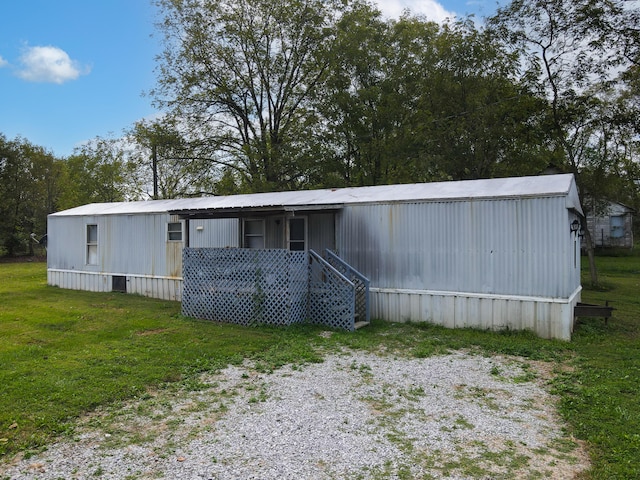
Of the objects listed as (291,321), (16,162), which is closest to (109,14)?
(291,321)

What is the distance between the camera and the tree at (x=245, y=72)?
70.6ft

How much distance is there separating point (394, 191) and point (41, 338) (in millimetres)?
7217

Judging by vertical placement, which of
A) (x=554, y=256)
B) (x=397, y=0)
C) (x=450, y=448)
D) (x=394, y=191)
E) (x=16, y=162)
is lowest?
(x=450, y=448)

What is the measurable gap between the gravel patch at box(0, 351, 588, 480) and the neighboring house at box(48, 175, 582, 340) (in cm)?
255

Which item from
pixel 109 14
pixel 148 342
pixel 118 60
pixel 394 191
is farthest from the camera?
pixel 118 60

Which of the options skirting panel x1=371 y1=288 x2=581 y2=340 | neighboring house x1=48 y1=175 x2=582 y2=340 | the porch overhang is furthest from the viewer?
the porch overhang

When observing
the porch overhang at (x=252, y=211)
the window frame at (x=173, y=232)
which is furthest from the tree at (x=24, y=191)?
the porch overhang at (x=252, y=211)

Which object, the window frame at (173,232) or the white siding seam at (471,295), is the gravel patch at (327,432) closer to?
the white siding seam at (471,295)

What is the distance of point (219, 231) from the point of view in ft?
38.2

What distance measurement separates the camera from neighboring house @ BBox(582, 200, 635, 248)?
2797cm

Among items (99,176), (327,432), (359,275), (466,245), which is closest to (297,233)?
(359,275)

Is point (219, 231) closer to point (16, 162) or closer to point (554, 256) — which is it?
point (554, 256)

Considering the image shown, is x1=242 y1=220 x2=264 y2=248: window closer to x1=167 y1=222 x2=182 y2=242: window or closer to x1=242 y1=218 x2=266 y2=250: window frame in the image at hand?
x1=242 y1=218 x2=266 y2=250: window frame

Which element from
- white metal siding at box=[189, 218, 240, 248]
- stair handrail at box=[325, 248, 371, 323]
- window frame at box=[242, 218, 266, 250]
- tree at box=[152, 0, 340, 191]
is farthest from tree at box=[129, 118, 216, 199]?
stair handrail at box=[325, 248, 371, 323]
